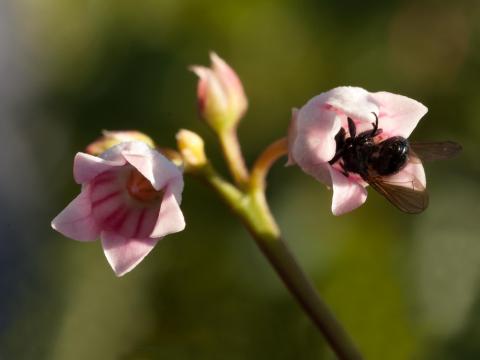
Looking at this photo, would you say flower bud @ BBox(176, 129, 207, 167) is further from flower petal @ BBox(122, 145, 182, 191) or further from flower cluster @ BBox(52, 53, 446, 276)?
flower petal @ BBox(122, 145, 182, 191)

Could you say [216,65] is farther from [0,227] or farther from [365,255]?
[0,227]

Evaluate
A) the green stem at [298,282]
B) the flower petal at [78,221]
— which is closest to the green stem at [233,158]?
the green stem at [298,282]

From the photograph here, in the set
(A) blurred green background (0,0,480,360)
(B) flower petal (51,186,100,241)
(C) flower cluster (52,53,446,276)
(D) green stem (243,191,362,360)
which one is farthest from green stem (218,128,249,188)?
(A) blurred green background (0,0,480,360)

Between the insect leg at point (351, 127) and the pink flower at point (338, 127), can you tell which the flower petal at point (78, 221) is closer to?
the pink flower at point (338, 127)

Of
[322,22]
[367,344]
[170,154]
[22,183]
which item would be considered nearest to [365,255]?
[367,344]

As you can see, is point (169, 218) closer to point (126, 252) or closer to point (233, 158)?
point (126, 252)

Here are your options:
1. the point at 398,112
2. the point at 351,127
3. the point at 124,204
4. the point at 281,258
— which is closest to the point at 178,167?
the point at 124,204
